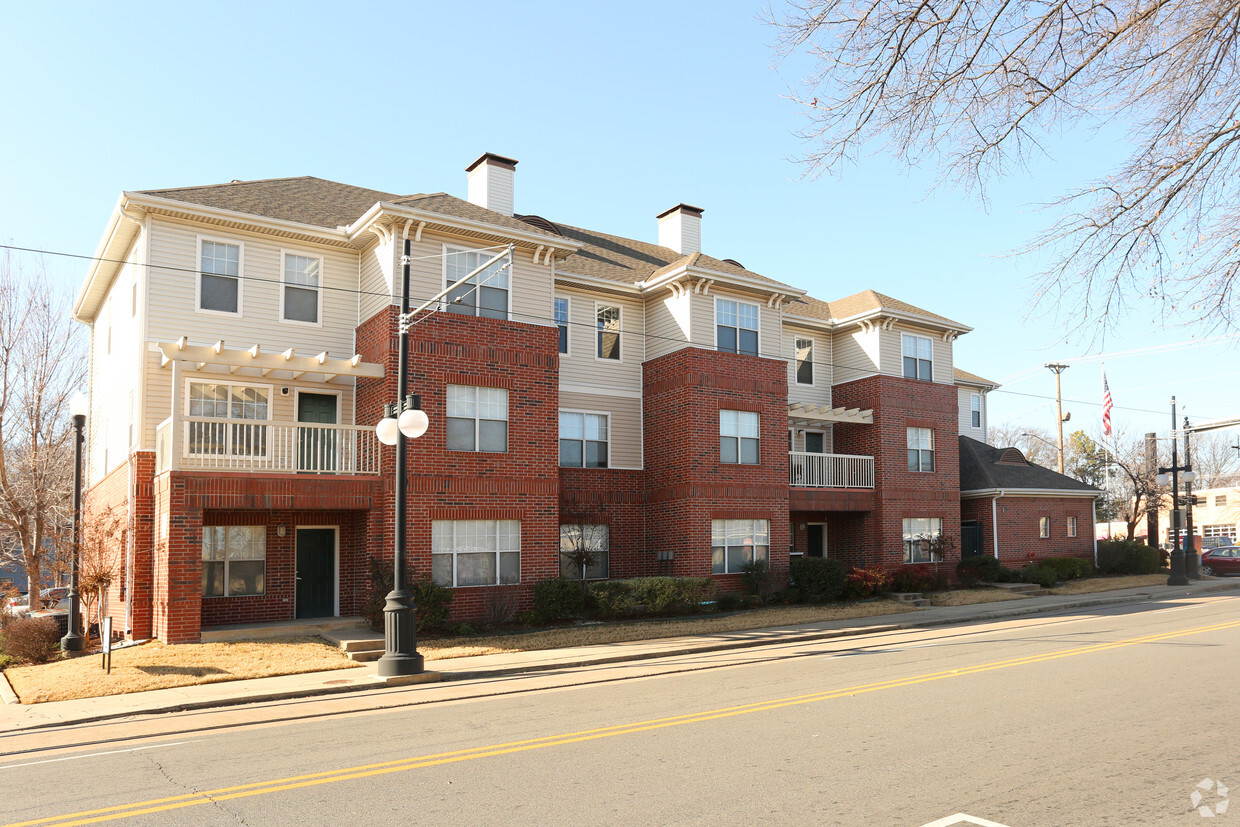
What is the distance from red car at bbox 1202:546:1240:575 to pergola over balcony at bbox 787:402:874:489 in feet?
65.5

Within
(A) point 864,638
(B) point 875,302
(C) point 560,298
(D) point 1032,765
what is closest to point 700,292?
(C) point 560,298

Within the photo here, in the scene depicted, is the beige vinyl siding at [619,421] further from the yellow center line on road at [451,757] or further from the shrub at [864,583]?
the yellow center line on road at [451,757]

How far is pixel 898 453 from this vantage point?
91.8 ft

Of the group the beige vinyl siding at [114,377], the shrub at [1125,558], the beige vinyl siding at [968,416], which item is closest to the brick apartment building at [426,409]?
the beige vinyl siding at [114,377]

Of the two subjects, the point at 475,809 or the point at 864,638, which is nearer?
the point at 475,809

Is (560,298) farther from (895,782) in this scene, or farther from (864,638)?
(895,782)

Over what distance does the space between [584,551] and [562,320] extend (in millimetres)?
6186

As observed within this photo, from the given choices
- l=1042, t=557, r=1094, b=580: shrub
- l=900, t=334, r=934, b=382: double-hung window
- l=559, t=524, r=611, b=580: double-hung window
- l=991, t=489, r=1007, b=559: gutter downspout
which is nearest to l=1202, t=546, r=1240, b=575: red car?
l=1042, t=557, r=1094, b=580: shrub

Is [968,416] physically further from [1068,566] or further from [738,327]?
[738,327]

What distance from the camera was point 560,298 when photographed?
24.1 m

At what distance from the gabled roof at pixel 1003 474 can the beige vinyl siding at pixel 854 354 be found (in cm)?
664

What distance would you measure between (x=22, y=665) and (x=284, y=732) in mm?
9503

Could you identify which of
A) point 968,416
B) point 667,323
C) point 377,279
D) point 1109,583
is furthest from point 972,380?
point 377,279

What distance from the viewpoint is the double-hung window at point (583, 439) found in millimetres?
23656
